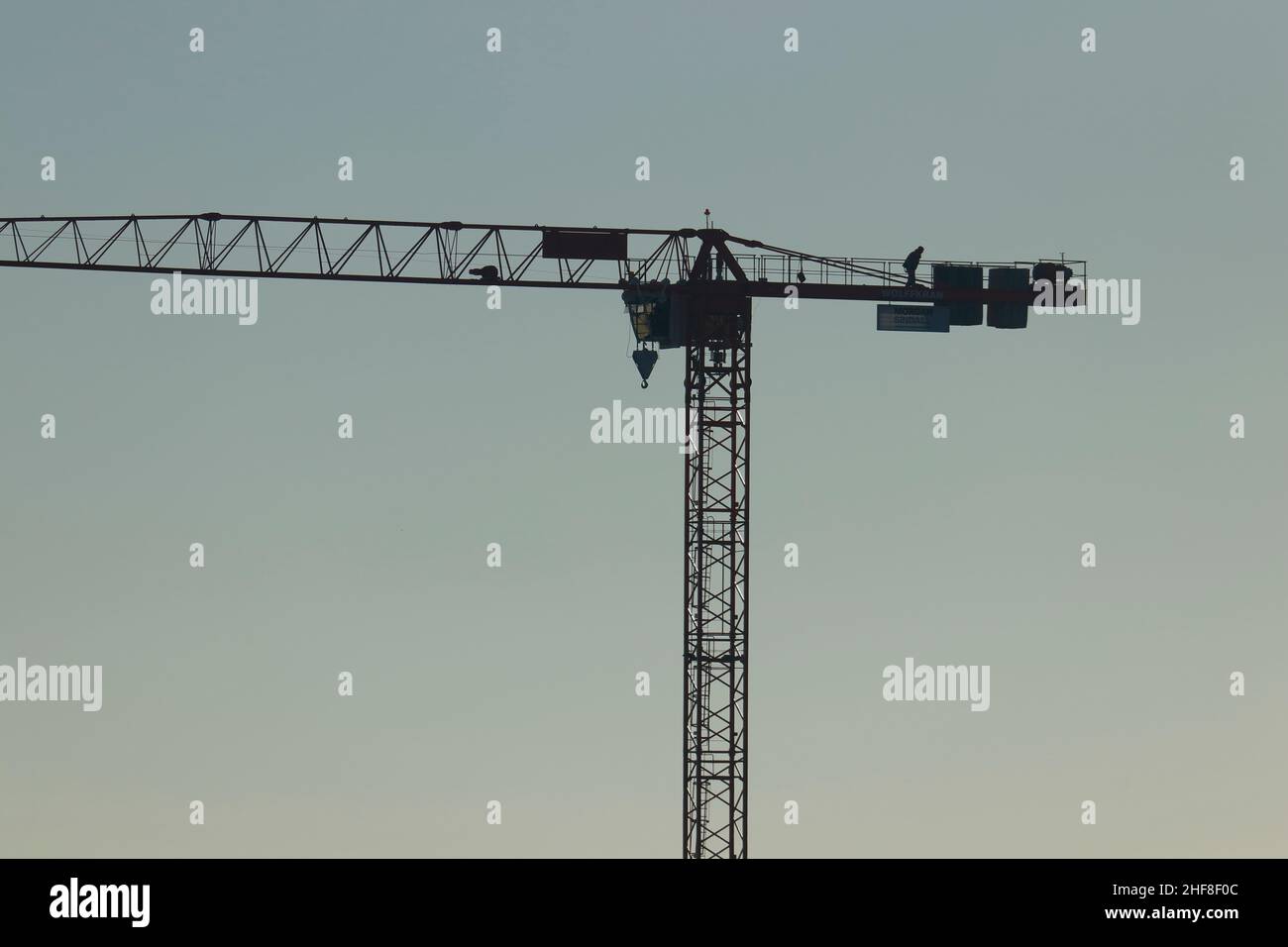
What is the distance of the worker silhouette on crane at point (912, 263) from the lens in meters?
190

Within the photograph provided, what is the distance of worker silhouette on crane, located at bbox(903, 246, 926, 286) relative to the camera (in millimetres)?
189500

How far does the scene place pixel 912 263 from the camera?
190125 mm

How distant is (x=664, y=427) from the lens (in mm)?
190250

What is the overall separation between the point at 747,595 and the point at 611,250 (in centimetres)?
1839
